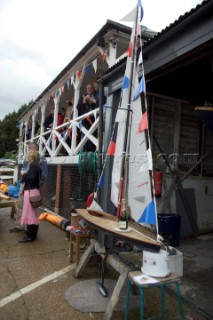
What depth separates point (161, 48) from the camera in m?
3.71

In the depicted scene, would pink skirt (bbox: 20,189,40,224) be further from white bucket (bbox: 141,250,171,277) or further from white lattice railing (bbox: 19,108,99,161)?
white bucket (bbox: 141,250,171,277)

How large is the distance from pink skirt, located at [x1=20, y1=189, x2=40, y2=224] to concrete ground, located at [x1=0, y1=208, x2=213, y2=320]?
451 millimetres

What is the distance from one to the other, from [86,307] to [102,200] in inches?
78.4

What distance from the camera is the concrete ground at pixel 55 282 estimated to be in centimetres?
311

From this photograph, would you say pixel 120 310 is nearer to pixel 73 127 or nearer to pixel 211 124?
pixel 211 124

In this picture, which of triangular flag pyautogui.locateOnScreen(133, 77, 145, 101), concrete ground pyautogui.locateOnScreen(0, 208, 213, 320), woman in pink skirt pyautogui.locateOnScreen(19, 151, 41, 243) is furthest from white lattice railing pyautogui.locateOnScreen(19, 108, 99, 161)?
triangular flag pyautogui.locateOnScreen(133, 77, 145, 101)

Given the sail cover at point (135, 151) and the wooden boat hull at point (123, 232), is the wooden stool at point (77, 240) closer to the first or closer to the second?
the wooden boat hull at point (123, 232)

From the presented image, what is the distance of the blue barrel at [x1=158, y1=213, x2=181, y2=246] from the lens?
5.52 meters

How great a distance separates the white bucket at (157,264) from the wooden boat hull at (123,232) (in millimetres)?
72

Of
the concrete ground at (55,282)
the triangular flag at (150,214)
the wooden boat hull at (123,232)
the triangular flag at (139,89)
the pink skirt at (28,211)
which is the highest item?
the triangular flag at (139,89)

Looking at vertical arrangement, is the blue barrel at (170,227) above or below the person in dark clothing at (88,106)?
below

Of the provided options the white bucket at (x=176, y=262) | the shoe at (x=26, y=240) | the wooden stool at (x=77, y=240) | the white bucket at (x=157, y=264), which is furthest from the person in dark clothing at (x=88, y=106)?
the white bucket at (x=157, y=264)

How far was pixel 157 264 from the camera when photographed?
103 inches

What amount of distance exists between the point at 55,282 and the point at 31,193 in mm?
2258
